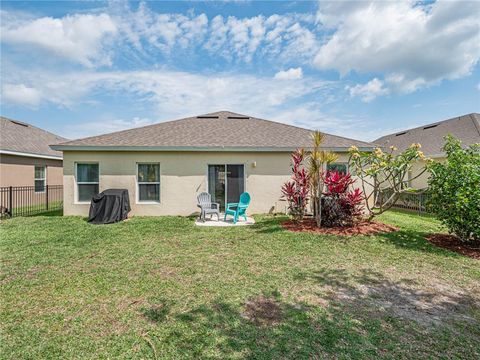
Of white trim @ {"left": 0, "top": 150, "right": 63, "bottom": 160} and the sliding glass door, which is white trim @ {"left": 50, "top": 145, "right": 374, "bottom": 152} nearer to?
the sliding glass door

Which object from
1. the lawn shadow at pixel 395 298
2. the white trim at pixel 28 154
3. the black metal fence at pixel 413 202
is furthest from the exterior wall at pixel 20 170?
the black metal fence at pixel 413 202

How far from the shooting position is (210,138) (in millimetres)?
10742

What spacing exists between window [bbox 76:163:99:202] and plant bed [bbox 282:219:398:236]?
7.84 metres

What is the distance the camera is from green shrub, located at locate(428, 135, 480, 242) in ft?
19.1

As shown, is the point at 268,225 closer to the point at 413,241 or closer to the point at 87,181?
the point at 413,241

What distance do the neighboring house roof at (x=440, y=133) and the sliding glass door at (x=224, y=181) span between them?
9.95m

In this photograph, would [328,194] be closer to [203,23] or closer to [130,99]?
[203,23]

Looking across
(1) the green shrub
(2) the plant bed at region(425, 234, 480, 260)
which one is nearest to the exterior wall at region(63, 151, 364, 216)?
(1) the green shrub

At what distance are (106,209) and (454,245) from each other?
10.9 m

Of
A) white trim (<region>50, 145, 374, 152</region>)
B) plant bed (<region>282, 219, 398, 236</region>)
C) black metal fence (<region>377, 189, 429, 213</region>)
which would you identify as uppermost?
white trim (<region>50, 145, 374, 152</region>)

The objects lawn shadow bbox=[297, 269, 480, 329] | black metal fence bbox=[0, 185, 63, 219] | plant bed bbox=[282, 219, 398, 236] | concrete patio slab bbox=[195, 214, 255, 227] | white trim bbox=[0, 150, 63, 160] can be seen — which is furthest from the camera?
white trim bbox=[0, 150, 63, 160]

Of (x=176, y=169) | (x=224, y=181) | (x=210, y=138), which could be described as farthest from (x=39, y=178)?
(x=224, y=181)

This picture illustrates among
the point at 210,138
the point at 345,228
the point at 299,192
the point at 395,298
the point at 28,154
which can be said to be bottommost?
the point at 395,298

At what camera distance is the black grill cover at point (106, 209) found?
875 cm
